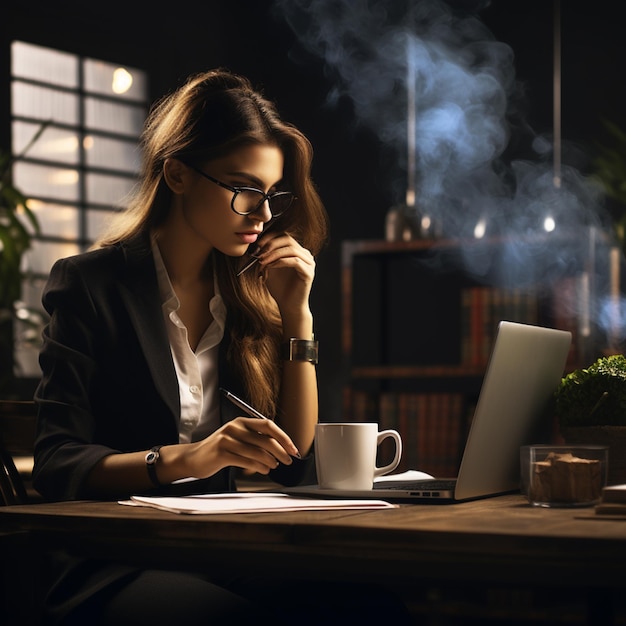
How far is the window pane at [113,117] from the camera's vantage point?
4797 millimetres

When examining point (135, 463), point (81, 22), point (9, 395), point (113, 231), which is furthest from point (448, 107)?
point (135, 463)

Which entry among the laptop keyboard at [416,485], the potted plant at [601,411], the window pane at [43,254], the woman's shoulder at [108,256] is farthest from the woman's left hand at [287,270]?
the window pane at [43,254]

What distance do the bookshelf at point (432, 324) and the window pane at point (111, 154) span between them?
1.19 meters

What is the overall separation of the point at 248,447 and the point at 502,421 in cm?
33

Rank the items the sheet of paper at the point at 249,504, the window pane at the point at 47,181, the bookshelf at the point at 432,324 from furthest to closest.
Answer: the window pane at the point at 47,181, the bookshelf at the point at 432,324, the sheet of paper at the point at 249,504

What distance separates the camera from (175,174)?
6.14 feet

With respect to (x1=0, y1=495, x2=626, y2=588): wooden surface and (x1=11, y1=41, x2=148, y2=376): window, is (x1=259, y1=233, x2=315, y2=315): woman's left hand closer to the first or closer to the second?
(x1=0, y1=495, x2=626, y2=588): wooden surface

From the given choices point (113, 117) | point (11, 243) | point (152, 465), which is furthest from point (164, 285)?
point (113, 117)

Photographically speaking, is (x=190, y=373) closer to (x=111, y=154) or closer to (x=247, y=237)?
(x=247, y=237)

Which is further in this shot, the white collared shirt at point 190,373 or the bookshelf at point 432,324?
the bookshelf at point 432,324

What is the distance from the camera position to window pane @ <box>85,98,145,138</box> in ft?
15.7

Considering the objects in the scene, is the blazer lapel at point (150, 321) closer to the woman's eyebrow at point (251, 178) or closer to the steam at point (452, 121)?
the woman's eyebrow at point (251, 178)

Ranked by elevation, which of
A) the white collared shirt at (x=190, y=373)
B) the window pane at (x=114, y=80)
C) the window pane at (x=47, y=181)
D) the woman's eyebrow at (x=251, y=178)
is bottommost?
the white collared shirt at (x=190, y=373)

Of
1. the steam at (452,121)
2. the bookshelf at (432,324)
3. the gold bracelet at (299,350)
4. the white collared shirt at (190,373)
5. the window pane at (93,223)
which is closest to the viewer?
the white collared shirt at (190,373)
